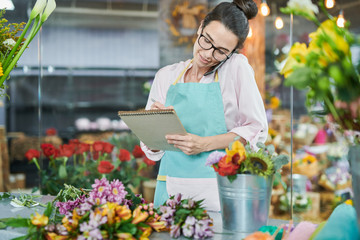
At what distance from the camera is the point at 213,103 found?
1859 millimetres

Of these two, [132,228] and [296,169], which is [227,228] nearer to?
[132,228]

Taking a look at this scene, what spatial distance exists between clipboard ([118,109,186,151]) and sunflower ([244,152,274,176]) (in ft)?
1.14

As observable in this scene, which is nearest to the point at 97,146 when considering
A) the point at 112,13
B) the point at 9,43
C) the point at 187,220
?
the point at 112,13

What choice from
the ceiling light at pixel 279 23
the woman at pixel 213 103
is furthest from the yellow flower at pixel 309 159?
the woman at pixel 213 103

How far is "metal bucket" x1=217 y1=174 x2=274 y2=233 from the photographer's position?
3.80 feet

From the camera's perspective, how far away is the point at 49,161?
3.55 m

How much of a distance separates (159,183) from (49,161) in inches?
72.2

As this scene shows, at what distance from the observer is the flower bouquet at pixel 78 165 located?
11.2 ft

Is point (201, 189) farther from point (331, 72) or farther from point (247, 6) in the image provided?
point (331, 72)

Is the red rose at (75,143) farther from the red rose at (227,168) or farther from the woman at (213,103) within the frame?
the red rose at (227,168)

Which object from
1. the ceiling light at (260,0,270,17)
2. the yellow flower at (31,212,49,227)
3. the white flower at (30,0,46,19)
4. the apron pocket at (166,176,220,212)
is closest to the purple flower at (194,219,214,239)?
the yellow flower at (31,212,49,227)

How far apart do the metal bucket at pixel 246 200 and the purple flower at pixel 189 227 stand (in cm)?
12

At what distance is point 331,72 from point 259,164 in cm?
43

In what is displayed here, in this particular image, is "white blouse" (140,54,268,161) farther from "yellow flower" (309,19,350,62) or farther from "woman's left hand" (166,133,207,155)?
"yellow flower" (309,19,350,62)
